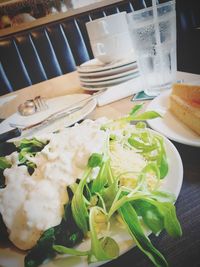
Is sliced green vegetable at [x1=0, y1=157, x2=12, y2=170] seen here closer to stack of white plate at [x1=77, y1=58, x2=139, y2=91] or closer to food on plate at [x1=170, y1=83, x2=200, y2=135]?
food on plate at [x1=170, y1=83, x2=200, y2=135]

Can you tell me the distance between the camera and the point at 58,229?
0.34 meters

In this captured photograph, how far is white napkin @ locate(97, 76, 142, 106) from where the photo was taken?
859 mm

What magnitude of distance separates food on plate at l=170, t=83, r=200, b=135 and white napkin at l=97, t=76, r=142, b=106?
0.71 ft

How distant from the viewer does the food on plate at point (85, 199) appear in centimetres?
32

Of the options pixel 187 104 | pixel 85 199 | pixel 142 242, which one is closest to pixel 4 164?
pixel 85 199

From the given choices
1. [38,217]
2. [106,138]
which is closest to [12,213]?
[38,217]

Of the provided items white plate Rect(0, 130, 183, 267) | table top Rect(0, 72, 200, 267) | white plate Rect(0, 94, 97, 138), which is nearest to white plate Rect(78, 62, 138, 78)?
white plate Rect(0, 94, 97, 138)

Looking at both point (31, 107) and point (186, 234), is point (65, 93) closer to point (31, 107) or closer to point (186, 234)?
point (31, 107)

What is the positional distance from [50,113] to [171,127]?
A: 1.44 ft

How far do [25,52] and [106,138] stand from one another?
6.54 feet

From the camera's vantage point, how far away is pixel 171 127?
57 cm

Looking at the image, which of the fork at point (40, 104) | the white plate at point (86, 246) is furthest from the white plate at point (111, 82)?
the white plate at point (86, 246)

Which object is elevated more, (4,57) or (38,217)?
(4,57)

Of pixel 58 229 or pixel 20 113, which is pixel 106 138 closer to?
pixel 58 229
